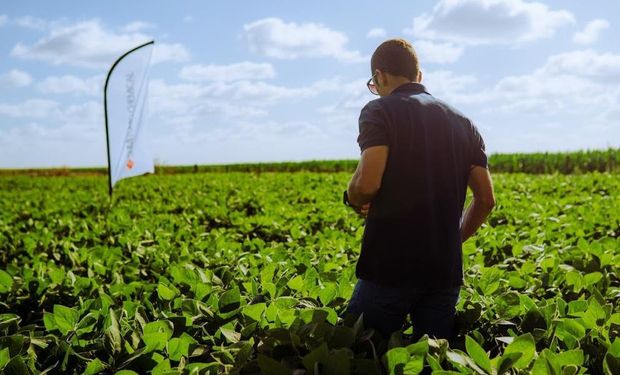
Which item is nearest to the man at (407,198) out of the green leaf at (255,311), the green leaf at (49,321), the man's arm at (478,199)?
the man's arm at (478,199)

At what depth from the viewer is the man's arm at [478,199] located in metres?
3.18

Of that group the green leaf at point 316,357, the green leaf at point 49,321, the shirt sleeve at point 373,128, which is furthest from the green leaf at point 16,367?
the shirt sleeve at point 373,128

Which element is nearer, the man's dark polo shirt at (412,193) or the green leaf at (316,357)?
the green leaf at (316,357)

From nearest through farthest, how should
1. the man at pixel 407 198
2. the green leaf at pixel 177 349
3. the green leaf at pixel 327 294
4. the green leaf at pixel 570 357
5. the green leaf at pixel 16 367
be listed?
the green leaf at pixel 570 357
the green leaf at pixel 16 367
the green leaf at pixel 177 349
the man at pixel 407 198
the green leaf at pixel 327 294

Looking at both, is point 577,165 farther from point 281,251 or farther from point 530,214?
point 281,251

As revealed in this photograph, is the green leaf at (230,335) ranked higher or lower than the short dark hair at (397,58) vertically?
lower

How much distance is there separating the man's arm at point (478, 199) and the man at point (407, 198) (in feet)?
0.49

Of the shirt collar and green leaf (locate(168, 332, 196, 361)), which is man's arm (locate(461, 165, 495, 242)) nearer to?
the shirt collar

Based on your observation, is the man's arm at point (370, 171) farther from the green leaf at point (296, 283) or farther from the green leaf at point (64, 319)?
the green leaf at point (64, 319)

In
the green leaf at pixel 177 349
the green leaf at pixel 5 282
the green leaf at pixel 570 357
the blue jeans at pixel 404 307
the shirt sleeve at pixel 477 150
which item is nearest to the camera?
the green leaf at pixel 570 357

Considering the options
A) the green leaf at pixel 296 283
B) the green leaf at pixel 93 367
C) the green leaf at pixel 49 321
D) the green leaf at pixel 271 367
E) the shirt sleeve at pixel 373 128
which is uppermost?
the shirt sleeve at pixel 373 128

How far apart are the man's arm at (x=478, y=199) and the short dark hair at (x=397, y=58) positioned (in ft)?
2.14

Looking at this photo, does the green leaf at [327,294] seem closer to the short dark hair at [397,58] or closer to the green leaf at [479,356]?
the green leaf at [479,356]

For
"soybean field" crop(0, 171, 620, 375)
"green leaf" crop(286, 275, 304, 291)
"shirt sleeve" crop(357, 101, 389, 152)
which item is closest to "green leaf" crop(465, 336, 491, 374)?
"soybean field" crop(0, 171, 620, 375)
